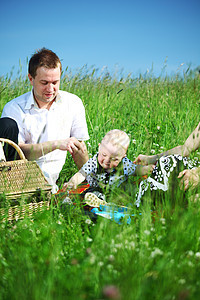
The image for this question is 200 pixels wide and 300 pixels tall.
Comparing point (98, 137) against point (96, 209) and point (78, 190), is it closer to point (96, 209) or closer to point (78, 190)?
point (78, 190)

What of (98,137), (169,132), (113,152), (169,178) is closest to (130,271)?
(169,178)

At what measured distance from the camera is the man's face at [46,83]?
314cm

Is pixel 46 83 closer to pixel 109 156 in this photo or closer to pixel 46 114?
pixel 46 114

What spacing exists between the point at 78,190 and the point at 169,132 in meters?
1.65

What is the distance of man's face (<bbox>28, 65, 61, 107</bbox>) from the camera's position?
314 cm

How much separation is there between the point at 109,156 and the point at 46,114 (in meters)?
0.96

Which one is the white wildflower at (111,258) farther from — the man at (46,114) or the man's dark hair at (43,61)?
the man's dark hair at (43,61)

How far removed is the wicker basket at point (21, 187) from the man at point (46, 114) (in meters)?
0.50

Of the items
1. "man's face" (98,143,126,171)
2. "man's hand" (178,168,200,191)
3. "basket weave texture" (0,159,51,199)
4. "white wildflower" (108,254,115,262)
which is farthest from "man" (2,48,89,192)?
"white wildflower" (108,254,115,262)

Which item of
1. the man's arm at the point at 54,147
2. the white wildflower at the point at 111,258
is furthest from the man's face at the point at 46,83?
the white wildflower at the point at 111,258

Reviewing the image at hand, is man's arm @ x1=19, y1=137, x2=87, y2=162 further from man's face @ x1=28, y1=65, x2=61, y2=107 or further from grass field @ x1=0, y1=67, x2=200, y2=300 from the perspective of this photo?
grass field @ x1=0, y1=67, x2=200, y2=300

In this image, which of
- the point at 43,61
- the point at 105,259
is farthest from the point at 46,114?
the point at 105,259

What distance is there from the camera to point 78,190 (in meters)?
3.24

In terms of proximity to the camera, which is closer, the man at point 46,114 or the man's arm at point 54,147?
the man's arm at point 54,147
